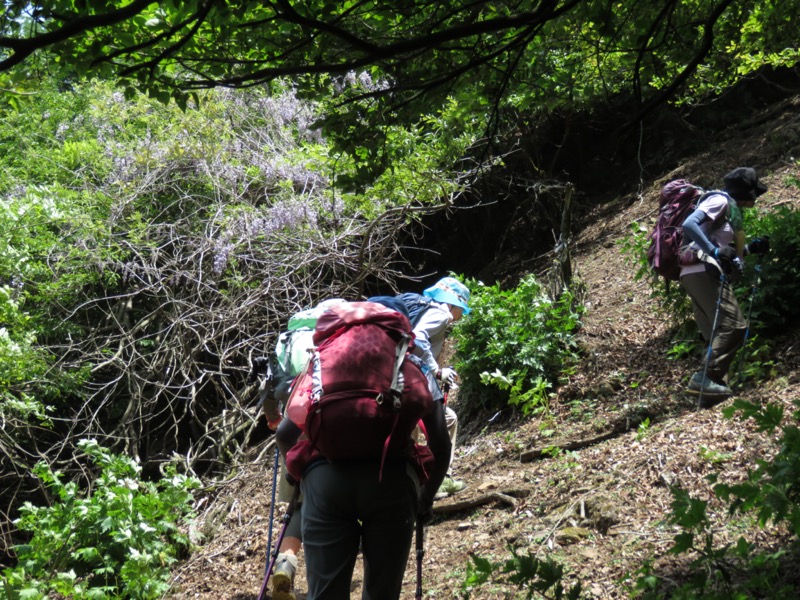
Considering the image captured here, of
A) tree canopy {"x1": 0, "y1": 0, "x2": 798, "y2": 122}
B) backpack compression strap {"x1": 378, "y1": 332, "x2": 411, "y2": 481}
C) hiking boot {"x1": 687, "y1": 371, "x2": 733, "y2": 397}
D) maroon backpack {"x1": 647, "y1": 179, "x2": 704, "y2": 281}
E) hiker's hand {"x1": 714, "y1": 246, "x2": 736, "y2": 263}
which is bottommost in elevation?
hiking boot {"x1": 687, "y1": 371, "x2": 733, "y2": 397}

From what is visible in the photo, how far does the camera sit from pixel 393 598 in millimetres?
3039

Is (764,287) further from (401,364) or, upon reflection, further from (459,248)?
(459,248)

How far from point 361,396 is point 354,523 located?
49cm

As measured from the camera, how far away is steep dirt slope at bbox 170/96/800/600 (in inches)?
177

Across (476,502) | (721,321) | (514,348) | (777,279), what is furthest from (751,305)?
(476,502)

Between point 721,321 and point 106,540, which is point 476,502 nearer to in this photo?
point 721,321

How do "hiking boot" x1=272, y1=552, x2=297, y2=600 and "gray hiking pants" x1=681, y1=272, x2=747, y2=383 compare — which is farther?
"gray hiking pants" x1=681, y1=272, x2=747, y2=383

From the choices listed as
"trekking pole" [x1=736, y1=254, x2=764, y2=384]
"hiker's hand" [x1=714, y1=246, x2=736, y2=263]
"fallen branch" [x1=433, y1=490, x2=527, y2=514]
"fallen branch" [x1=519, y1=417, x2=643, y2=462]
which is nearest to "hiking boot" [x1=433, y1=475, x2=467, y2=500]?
"fallen branch" [x1=433, y1=490, x2=527, y2=514]

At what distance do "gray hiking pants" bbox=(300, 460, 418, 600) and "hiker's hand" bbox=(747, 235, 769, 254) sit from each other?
168 inches

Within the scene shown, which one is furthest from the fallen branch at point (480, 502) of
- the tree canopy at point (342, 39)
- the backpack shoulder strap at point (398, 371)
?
the backpack shoulder strap at point (398, 371)

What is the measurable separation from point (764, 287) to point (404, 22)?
13.3 feet

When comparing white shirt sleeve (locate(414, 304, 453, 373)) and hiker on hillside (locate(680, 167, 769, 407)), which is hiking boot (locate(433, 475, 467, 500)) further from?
hiker on hillside (locate(680, 167, 769, 407))

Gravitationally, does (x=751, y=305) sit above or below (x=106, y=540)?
above

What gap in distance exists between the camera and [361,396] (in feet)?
9.62
